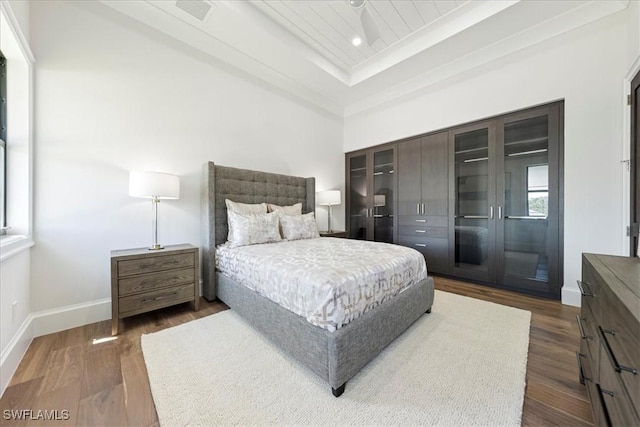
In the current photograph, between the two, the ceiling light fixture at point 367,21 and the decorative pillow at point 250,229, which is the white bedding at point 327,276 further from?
the ceiling light fixture at point 367,21

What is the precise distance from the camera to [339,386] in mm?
1354

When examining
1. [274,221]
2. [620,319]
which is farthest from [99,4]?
[620,319]

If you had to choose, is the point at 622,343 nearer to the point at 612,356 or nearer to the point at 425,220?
the point at 612,356

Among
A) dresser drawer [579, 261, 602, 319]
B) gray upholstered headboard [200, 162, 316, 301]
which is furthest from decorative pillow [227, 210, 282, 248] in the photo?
dresser drawer [579, 261, 602, 319]

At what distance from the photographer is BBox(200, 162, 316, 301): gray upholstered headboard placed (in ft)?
9.27

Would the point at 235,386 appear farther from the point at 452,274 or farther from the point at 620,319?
the point at 452,274

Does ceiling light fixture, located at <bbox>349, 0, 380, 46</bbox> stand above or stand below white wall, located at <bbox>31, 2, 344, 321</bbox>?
above

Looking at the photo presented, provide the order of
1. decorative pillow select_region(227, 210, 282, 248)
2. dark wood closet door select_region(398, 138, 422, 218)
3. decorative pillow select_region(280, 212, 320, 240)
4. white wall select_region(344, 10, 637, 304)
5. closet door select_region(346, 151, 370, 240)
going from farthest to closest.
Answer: closet door select_region(346, 151, 370, 240), dark wood closet door select_region(398, 138, 422, 218), decorative pillow select_region(280, 212, 320, 240), decorative pillow select_region(227, 210, 282, 248), white wall select_region(344, 10, 637, 304)

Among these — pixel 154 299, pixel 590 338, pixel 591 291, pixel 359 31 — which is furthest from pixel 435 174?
pixel 154 299

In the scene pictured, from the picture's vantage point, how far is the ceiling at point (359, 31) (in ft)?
8.18

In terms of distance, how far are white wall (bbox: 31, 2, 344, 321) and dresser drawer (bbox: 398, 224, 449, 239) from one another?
300 cm

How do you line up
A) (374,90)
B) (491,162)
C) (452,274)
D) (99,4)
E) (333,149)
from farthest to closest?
→ 1. (333,149)
2. (374,90)
3. (452,274)
4. (491,162)
5. (99,4)

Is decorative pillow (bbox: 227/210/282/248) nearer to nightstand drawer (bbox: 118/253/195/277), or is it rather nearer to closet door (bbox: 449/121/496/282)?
nightstand drawer (bbox: 118/253/195/277)

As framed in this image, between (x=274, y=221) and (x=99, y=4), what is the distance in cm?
278
